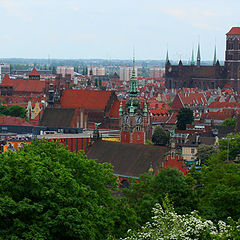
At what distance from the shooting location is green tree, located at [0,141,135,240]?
28.8 metres

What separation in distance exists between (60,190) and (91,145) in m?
30.0

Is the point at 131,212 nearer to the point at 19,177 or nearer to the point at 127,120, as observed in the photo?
the point at 19,177

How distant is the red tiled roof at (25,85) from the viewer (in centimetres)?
18388

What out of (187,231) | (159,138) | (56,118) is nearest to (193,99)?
(159,138)

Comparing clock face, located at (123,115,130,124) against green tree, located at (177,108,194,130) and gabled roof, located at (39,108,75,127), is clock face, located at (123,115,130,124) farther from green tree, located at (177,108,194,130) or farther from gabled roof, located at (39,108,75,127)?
green tree, located at (177,108,194,130)

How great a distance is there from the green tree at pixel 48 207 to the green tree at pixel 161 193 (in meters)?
3.40

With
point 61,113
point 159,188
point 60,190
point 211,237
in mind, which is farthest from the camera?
point 61,113

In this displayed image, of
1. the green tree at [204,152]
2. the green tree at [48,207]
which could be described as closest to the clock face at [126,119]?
the green tree at [204,152]

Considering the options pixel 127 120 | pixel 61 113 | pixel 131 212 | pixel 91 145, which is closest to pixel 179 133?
pixel 61 113

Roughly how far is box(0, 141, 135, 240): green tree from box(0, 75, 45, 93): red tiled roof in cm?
14973

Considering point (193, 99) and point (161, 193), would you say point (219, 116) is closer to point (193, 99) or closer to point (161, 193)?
point (193, 99)

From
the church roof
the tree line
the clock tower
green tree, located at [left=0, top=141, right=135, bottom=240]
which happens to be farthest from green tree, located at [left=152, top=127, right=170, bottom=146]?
the church roof

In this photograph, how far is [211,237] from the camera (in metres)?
24.6

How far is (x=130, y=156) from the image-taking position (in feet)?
185
